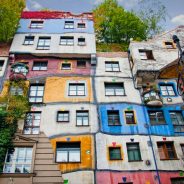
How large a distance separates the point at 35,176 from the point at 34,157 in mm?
1171

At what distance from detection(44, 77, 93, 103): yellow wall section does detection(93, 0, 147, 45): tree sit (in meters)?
10.2

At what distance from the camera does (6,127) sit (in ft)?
53.1

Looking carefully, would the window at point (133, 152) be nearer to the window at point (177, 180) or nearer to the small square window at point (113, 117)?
the small square window at point (113, 117)

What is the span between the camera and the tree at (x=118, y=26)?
28.0 meters

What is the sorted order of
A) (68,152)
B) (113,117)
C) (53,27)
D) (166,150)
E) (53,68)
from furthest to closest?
(53,27) → (53,68) → (113,117) → (166,150) → (68,152)

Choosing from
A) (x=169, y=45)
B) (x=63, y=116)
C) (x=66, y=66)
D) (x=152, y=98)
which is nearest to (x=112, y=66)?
(x=66, y=66)

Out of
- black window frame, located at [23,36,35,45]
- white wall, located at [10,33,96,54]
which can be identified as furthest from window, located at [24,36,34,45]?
white wall, located at [10,33,96,54]

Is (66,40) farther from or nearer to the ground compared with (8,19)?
nearer to the ground

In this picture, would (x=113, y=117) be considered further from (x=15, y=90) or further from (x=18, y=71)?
(x=18, y=71)

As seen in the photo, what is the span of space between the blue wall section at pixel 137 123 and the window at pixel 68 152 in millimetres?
2110

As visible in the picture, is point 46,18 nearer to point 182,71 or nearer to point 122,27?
point 122,27

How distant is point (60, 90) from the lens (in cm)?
1884

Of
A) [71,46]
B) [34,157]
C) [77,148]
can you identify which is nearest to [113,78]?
[71,46]

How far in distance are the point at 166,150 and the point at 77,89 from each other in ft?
24.8
